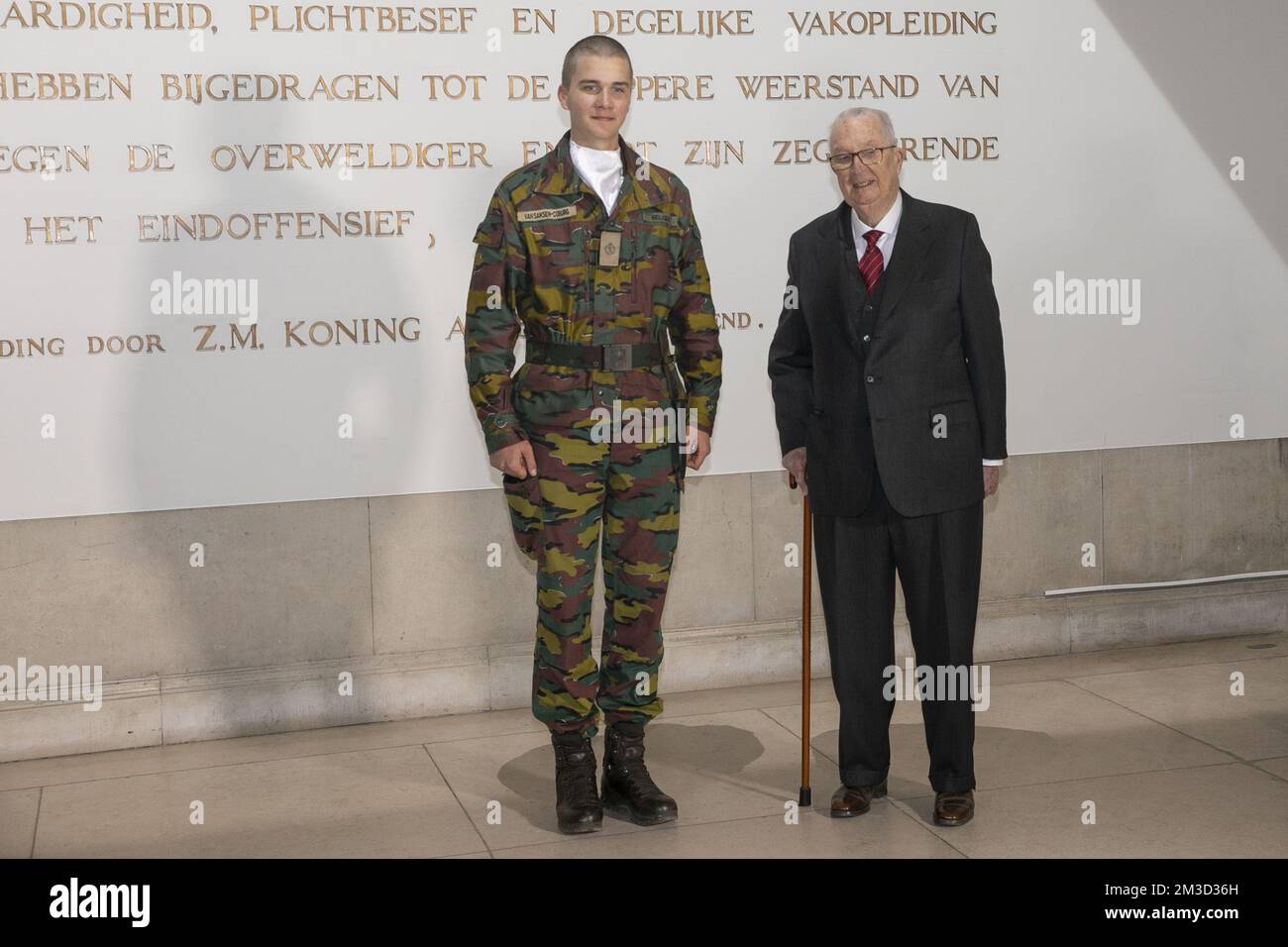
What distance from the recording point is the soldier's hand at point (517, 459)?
13.1 ft

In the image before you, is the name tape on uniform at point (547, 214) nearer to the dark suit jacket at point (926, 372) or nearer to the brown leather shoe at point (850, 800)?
the dark suit jacket at point (926, 372)

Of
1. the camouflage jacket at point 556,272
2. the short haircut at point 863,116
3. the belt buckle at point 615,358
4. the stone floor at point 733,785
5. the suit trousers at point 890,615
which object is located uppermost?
the short haircut at point 863,116

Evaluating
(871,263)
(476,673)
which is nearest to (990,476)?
(871,263)

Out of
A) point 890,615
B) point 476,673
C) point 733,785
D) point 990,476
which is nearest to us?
point 990,476

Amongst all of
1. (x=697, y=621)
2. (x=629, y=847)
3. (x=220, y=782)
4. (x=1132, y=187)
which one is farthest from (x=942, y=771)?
(x=1132, y=187)

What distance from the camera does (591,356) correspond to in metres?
4.04

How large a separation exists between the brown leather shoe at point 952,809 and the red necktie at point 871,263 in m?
1.37

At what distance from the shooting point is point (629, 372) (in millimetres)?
4074

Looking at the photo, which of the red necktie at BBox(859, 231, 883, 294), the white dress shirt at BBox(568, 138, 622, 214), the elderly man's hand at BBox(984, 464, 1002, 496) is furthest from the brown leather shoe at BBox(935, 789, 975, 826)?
the white dress shirt at BBox(568, 138, 622, 214)

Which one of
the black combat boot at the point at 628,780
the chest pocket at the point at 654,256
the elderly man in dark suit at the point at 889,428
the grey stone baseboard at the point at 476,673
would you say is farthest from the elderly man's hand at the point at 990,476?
the grey stone baseboard at the point at 476,673

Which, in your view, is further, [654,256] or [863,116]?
[654,256]

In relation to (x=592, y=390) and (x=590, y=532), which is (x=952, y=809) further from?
(x=592, y=390)

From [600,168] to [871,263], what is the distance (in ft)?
2.50

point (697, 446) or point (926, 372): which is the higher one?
point (926, 372)
